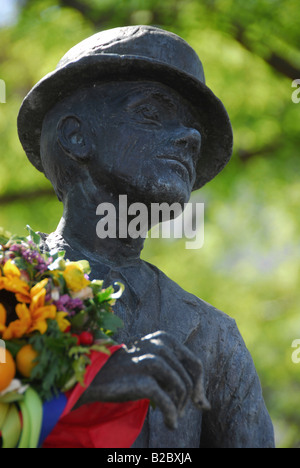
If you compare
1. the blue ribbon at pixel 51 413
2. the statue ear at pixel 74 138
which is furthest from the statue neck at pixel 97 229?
the blue ribbon at pixel 51 413

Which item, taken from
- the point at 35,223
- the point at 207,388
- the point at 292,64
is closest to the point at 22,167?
the point at 35,223

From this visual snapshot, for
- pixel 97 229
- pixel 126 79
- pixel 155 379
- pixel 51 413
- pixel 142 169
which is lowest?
pixel 51 413

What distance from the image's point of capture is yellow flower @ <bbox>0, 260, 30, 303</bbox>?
8.27 feet

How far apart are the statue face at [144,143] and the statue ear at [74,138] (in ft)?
0.14

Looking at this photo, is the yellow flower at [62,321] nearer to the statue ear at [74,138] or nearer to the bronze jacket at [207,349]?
the bronze jacket at [207,349]

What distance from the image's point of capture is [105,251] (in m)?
3.36

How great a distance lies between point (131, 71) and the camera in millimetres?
3334

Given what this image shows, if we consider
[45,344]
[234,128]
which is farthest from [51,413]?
[234,128]

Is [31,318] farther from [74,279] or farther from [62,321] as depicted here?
[74,279]

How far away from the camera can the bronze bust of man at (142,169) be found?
3217 mm

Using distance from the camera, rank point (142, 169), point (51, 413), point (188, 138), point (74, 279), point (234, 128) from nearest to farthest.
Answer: point (51, 413) < point (74, 279) < point (142, 169) < point (188, 138) < point (234, 128)

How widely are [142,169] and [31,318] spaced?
3.17ft

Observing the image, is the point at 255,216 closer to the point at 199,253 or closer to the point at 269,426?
the point at 199,253
